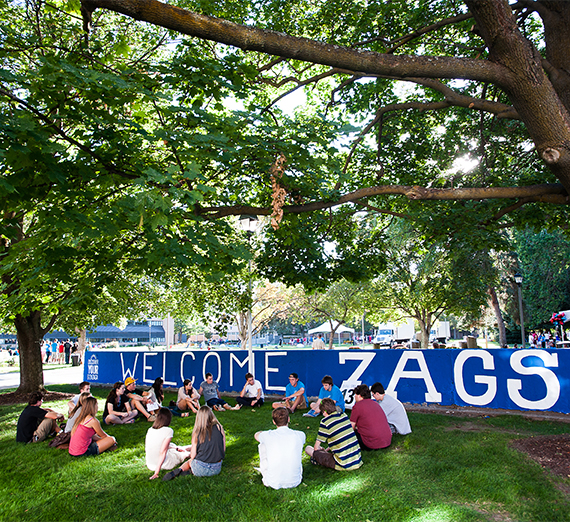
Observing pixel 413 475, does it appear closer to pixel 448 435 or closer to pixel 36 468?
Answer: pixel 448 435

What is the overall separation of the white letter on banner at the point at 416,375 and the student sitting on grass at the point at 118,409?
668 centimetres

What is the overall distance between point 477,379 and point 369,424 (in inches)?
179

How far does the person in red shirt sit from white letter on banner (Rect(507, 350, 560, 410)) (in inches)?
169

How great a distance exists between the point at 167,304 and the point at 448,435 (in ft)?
55.5

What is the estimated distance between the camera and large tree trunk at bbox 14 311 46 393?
16.4m

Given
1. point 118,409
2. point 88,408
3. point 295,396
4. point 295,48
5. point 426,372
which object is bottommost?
point 118,409

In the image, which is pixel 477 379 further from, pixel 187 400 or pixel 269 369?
pixel 187 400

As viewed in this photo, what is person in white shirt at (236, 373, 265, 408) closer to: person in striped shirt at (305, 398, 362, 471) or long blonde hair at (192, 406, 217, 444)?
person in striped shirt at (305, 398, 362, 471)

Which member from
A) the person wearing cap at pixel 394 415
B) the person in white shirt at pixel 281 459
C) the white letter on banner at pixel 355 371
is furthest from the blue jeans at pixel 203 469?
the white letter on banner at pixel 355 371

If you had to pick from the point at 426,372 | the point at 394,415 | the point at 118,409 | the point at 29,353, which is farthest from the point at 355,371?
the point at 29,353

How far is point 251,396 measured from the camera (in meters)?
13.2

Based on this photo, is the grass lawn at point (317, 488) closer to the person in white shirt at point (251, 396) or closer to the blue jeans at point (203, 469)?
the blue jeans at point (203, 469)

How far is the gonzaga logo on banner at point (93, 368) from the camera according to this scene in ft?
69.5

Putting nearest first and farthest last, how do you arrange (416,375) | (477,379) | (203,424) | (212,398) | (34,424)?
(203,424) → (34,424) → (477,379) → (416,375) → (212,398)
